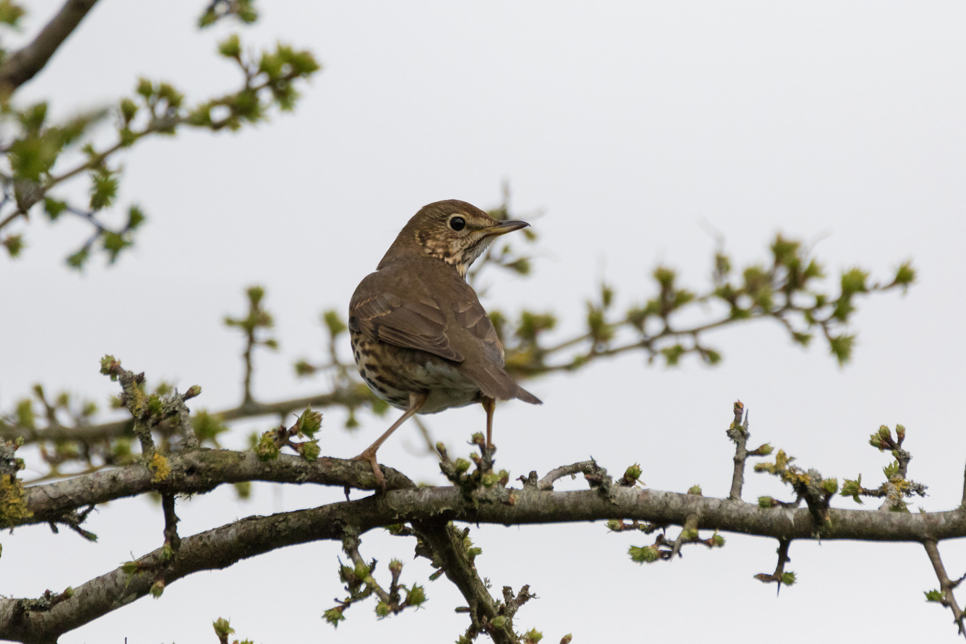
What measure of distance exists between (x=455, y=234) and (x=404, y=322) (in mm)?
1952

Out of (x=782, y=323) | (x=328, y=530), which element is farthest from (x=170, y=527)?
(x=782, y=323)

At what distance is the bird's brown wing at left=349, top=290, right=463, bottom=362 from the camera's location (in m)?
5.02

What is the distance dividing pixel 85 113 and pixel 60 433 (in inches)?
160

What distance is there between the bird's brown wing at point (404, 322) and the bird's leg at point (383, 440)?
0.29m

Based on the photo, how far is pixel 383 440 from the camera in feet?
14.1

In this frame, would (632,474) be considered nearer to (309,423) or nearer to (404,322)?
(309,423)

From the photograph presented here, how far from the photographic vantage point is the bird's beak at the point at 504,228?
6.82m

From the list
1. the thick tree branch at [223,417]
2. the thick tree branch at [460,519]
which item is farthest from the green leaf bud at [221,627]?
the thick tree branch at [223,417]

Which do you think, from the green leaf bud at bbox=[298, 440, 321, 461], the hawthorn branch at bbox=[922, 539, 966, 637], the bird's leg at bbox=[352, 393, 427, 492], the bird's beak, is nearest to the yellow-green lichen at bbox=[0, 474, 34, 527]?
the green leaf bud at bbox=[298, 440, 321, 461]

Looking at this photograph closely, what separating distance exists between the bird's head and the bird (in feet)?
1.91

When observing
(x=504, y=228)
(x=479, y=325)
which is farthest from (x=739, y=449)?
(x=504, y=228)

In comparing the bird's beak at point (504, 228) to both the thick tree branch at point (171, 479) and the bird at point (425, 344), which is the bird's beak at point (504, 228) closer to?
the bird at point (425, 344)

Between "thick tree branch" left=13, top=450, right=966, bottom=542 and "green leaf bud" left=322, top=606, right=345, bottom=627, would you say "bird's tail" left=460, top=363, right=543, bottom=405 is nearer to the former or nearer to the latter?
"thick tree branch" left=13, top=450, right=966, bottom=542

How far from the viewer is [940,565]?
326 centimetres
